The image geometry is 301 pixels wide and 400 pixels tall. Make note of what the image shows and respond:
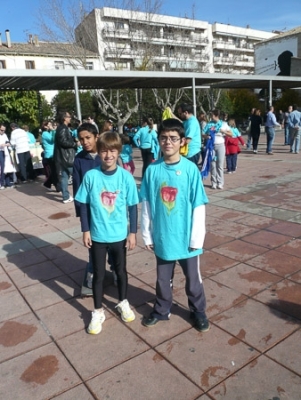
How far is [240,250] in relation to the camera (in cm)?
419

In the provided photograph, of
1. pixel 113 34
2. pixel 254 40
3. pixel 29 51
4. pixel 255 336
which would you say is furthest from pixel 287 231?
pixel 254 40

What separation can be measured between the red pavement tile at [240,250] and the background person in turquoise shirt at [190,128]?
1.84 m

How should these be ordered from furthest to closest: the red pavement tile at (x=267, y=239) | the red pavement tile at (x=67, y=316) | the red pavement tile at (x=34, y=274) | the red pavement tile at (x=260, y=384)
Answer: the red pavement tile at (x=267, y=239), the red pavement tile at (x=34, y=274), the red pavement tile at (x=67, y=316), the red pavement tile at (x=260, y=384)

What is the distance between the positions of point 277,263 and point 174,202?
184cm

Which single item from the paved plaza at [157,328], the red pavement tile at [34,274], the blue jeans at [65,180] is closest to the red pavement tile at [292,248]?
the paved plaza at [157,328]

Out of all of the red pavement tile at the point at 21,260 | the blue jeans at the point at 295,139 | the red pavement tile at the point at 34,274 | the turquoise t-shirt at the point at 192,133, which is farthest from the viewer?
the blue jeans at the point at 295,139

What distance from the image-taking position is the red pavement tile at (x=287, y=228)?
4634 millimetres

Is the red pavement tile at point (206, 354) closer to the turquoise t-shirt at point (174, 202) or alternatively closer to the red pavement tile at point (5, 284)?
the turquoise t-shirt at point (174, 202)

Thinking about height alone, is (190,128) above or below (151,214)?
above

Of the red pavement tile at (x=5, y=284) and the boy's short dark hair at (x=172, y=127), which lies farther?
the red pavement tile at (x=5, y=284)

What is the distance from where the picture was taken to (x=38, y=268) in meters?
4.09

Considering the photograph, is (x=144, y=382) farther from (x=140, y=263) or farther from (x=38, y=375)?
(x=140, y=263)

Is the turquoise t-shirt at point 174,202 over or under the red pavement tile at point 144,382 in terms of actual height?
over

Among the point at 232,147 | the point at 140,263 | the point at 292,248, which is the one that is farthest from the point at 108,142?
the point at 232,147
